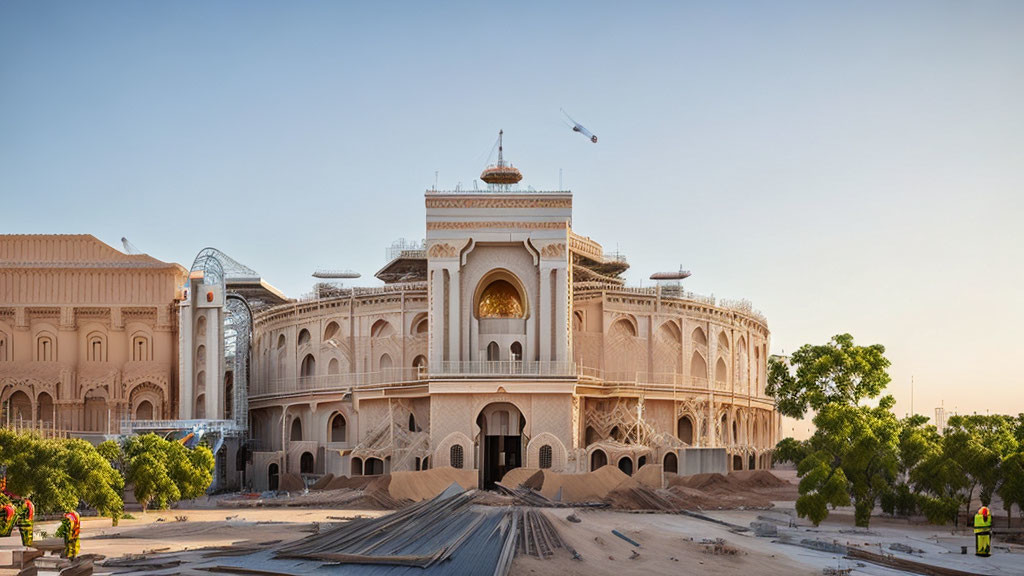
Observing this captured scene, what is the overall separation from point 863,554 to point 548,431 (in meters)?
23.3

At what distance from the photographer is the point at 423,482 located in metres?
49.0

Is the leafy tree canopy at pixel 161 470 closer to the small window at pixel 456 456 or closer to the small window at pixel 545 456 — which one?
the small window at pixel 456 456

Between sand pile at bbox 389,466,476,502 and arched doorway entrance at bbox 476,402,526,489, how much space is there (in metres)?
5.04

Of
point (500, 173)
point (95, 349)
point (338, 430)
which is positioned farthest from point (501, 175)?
point (95, 349)

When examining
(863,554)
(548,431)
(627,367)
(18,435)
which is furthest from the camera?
(627,367)

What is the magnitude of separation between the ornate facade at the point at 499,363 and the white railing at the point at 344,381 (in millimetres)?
129

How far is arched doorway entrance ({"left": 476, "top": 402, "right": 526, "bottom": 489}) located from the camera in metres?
56.0

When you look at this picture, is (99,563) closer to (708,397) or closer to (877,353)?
(877,353)

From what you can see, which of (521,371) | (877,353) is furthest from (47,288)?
(877,353)

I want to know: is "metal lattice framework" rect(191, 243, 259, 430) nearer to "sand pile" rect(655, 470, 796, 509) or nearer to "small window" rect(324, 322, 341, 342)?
"small window" rect(324, 322, 341, 342)

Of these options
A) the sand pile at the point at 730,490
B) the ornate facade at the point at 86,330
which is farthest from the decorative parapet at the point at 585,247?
the ornate facade at the point at 86,330

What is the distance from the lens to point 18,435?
41000 millimetres

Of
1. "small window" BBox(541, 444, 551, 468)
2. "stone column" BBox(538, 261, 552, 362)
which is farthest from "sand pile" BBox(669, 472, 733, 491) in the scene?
"stone column" BBox(538, 261, 552, 362)

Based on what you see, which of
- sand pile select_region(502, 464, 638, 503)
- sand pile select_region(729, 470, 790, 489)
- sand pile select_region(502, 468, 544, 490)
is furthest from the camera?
sand pile select_region(729, 470, 790, 489)
